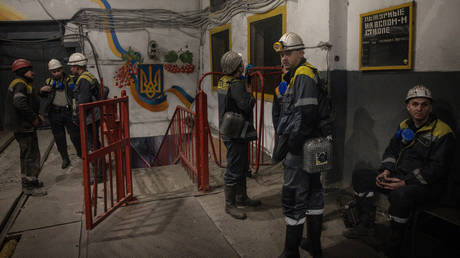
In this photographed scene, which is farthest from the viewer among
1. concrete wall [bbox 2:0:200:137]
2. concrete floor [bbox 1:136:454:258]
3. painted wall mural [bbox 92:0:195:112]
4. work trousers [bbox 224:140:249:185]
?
painted wall mural [bbox 92:0:195:112]

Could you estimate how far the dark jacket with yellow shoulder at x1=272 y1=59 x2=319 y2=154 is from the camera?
2.63 m

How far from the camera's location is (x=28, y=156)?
15.8ft

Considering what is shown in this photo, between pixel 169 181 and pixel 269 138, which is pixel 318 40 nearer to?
pixel 269 138

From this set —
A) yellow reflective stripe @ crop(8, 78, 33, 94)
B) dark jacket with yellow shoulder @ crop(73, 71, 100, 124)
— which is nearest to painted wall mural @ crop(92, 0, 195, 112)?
dark jacket with yellow shoulder @ crop(73, 71, 100, 124)

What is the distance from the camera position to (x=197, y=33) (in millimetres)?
10453

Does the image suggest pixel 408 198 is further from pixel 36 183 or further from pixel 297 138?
pixel 36 183

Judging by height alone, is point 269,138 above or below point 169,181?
above

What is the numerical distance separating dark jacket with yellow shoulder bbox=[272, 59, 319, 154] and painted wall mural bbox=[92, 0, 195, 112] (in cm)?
Answer: 805

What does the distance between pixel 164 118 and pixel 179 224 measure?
7.19 metres

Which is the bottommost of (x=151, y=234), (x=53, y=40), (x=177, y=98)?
(x=151, y=234)

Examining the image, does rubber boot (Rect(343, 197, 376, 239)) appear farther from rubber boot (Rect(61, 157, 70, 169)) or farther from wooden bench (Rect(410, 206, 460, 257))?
rubber boot (Rect(61, 157, 70, 169))

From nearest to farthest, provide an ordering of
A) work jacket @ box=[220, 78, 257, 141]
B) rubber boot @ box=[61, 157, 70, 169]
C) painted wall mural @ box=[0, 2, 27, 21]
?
work jacket @ box=[220, 78, 257, 141] → rubber boot @ box=[61, 157, 70, 169] → painted wall mural @ box=[0, 2, 27, 21]

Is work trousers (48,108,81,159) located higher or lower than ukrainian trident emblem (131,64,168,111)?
lower

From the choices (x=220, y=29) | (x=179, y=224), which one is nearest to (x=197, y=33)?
(x=220, y=29)
